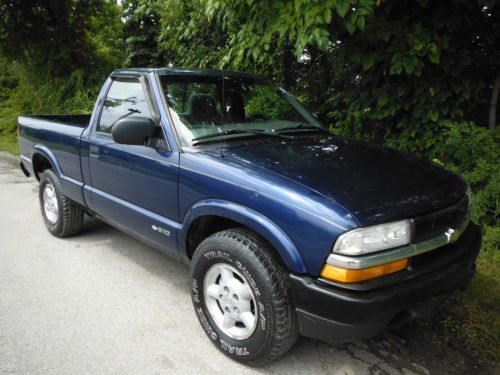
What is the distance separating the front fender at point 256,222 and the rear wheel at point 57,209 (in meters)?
2.23

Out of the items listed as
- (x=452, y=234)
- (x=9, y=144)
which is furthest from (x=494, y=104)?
(x=9, y=144)

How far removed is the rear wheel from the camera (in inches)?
176

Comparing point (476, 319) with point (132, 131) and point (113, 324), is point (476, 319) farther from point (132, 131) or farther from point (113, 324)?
point (132, 131)

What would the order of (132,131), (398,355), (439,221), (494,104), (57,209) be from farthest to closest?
(494,104), (57,209), (132,131), (398,355), (439,221)

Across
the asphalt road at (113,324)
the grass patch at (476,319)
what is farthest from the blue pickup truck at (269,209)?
the grass patch at (476,319)

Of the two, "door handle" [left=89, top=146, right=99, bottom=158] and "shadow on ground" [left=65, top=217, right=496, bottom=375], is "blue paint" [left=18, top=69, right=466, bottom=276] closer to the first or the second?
"door handle" [left=89, top=146, right=99, bottom=158]

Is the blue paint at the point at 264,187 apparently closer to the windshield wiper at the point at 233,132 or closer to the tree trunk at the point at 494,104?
the windshield wiper at the point at 233,132

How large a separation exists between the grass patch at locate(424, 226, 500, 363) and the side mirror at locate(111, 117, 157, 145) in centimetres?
240

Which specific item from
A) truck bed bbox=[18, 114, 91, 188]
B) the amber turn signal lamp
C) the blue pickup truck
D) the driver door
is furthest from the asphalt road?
truck bed bbox=[18, 114, 91, 188]

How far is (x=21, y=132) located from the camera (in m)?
5.30

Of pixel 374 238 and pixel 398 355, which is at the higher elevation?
pixel 374 238

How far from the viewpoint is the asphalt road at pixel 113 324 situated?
2.57 meters

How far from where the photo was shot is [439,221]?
246 cm

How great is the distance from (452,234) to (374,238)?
2.14 ft
